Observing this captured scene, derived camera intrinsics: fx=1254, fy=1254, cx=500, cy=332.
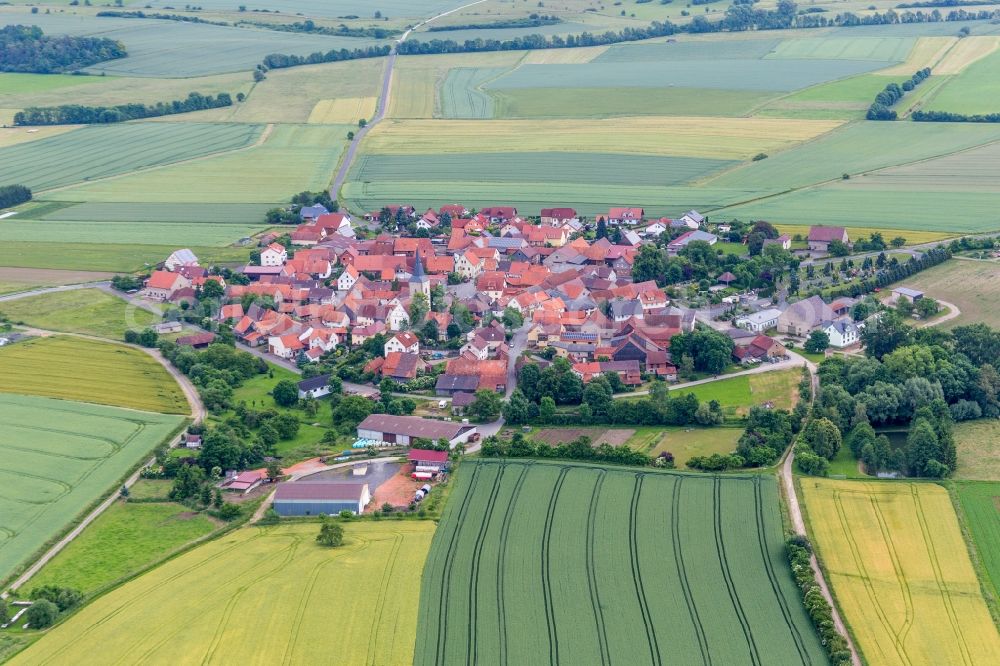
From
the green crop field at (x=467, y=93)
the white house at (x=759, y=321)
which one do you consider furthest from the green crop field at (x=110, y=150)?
the white house at (x=759, y=321)

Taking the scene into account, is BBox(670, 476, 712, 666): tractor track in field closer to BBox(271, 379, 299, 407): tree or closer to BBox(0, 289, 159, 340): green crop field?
BBox(271, 379, 299, 407): tree

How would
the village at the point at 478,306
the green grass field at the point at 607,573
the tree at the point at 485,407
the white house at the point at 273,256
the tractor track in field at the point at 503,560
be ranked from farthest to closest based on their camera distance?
1. the white house at the point at 273,256
2. the village at the point at 478,306
3. the tree at the point at 485,407
4. the tractor track in field at the point at 503,560
5. the green grass field at the point at 607,573

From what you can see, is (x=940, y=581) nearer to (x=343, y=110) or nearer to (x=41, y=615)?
(x=41, y=615)

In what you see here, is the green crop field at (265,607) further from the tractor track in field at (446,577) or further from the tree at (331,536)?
the tractor track in field at (446,577)

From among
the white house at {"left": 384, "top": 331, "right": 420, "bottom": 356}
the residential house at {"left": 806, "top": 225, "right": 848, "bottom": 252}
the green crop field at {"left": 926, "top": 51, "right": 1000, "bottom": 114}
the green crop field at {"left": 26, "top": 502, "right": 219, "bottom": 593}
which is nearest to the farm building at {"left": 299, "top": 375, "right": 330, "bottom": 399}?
the white house at {"left": 384, "top": 331, "right": 420, "bottom": 356}

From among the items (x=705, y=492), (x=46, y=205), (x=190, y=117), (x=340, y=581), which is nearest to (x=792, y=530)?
(x=705, y=492)
